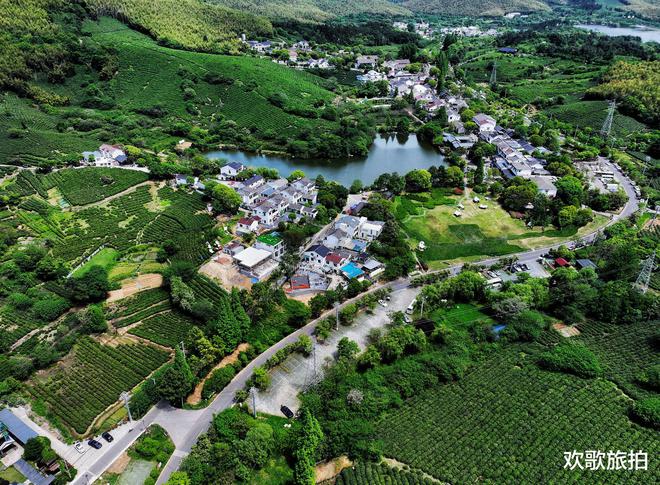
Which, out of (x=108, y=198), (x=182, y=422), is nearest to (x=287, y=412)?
(x=182, y=422)

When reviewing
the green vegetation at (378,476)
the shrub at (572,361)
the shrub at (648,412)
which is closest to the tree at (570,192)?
the shrub at (572,361)

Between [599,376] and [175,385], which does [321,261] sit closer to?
[175,385]

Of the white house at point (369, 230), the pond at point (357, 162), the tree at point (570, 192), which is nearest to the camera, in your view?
the white house at point (369, 230)

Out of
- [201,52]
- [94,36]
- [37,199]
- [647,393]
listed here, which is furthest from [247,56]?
[647,393]

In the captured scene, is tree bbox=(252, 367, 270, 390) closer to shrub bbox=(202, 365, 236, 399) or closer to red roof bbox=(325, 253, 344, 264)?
shrub bbox=(202, 365, 236, 399)

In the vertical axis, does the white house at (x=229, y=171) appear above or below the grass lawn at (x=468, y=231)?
above

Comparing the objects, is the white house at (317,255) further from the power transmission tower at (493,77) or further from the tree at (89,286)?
the power transmission tower at (493,77)

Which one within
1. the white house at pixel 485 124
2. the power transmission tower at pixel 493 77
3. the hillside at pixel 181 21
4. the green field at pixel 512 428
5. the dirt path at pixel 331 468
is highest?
the hillside at pixel 181 21
